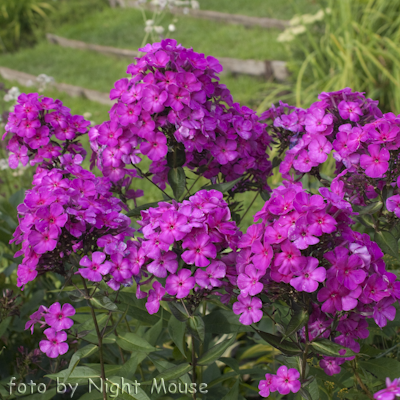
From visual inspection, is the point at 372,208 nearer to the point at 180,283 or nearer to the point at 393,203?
the point at 393,203

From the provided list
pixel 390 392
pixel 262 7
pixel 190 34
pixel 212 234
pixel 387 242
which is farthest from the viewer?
pixel 262 7

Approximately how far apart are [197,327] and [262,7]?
6762mm

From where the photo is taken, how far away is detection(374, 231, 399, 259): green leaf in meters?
1.39

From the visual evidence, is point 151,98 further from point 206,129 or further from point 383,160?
point 383,160

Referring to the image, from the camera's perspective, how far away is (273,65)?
5.23m

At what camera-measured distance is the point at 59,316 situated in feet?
4.56

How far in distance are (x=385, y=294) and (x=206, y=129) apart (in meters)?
0.70

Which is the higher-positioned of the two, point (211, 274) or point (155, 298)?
point (211, 274)

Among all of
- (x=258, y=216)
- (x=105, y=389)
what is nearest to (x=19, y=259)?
(x=105, y=389)

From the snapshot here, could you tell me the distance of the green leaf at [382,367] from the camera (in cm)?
142

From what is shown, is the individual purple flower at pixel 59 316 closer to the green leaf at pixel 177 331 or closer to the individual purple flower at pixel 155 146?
the green leaf at pixel 177 331

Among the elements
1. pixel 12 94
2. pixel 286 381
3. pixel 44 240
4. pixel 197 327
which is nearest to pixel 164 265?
pixel 197 327

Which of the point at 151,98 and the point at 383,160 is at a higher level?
the point at 151,98

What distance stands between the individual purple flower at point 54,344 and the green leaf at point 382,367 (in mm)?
898
